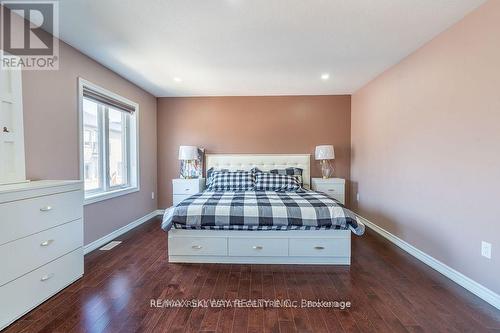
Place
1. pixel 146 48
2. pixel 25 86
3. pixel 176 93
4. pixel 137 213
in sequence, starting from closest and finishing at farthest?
pixel 25 86 → pixel 146 48 → pixel 137 213 → pixel 176 93

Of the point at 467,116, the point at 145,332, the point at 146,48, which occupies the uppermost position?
the point at 146,48

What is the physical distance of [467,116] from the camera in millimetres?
2131

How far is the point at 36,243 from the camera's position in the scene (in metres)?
1.86

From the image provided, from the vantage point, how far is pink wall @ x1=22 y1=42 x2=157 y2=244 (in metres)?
2.27

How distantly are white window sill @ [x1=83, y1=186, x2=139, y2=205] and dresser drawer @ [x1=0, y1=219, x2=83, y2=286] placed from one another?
77cm

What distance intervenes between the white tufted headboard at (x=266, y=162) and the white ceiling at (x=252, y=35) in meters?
1.49

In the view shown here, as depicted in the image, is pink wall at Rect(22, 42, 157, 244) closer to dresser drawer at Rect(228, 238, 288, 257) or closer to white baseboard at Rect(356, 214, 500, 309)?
dresser drawer at Rect(228, 238, 288, 257)

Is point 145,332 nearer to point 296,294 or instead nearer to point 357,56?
point 296,294

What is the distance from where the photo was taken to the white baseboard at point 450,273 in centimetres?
192

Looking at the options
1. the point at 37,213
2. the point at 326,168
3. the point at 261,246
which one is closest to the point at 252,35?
the point at 261,246

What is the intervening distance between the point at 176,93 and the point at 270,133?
1.93m

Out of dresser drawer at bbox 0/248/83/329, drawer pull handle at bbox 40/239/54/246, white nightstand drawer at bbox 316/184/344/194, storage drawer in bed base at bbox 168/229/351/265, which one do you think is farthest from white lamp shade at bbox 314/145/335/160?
drawer pull handle at bbox 40/239/54/246

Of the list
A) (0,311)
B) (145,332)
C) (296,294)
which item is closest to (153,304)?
(145,332)

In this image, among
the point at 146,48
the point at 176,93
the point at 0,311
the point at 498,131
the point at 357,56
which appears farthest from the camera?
the point at 176,93
